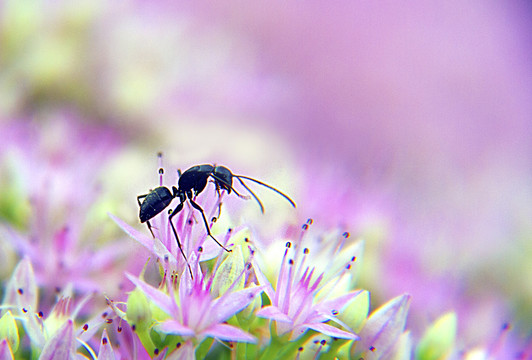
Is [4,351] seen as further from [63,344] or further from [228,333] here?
[228,333]

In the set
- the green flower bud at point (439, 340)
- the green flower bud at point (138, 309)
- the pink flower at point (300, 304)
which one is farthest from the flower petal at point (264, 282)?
the green flower bud at point (439, 340)

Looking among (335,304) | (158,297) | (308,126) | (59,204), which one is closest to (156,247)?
(158,297)

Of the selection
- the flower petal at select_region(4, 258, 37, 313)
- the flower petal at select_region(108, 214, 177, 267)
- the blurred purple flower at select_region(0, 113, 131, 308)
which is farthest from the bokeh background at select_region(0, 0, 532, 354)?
the flower petal at select_region(108, 214, 177, 267)

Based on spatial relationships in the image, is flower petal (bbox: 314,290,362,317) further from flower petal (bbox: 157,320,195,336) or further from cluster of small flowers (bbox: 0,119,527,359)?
flower petal (bbox: 157,320,195,336)

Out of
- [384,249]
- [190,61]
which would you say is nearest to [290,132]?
[190,61]

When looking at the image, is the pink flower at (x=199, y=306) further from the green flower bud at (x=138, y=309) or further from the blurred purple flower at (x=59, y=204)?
the blurred purple flower at (x=59, y=204)

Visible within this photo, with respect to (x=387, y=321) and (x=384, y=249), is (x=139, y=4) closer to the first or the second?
(x=384, y=249)
